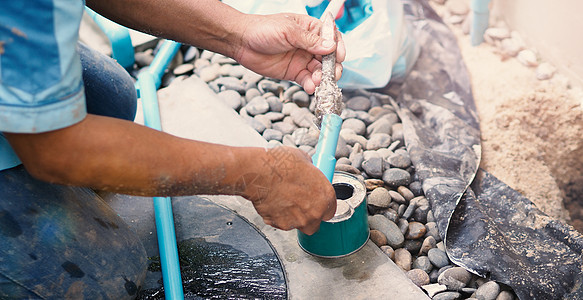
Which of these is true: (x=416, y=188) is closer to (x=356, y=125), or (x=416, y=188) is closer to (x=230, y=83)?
(x=356, y=125)

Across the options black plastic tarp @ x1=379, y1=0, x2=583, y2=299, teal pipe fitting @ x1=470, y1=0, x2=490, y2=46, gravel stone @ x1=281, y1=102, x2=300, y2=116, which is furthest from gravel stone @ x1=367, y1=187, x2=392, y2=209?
teal pipe fitting @ x1=470, y1=0, x2=490, y2=46

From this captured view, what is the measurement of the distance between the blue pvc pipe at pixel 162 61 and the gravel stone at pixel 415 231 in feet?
4.44

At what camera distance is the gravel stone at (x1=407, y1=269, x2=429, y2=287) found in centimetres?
152

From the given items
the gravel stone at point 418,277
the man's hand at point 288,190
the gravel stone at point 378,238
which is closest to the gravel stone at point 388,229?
the gravel stone at point 378,238

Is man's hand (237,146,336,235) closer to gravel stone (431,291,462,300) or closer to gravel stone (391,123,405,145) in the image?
gravel stone (431,291,462,300)

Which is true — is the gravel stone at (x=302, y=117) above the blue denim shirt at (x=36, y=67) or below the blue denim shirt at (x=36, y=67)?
below

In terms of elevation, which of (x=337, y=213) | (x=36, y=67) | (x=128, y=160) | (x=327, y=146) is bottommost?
(x=337, y=213)

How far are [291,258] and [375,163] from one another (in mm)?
530

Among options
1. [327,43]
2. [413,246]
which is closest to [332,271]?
[413,246]

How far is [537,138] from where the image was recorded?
7.17 ft

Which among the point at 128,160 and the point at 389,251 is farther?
the point at 389,251

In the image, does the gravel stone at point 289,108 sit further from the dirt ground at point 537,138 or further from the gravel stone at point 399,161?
the dirt ground at point 537,138

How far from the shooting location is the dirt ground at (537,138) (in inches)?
80.0

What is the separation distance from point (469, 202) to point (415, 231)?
212mm
